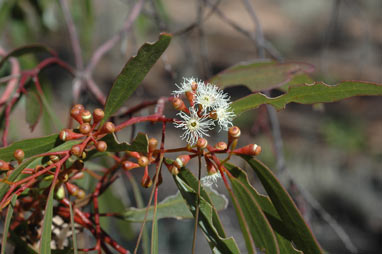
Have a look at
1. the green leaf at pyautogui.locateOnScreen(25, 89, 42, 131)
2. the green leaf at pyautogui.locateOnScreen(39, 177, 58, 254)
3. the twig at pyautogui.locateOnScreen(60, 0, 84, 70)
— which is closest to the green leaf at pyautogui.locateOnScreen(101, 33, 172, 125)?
the green leaf at pyautogui.locateOnScreen(39, 177, 58, 254)

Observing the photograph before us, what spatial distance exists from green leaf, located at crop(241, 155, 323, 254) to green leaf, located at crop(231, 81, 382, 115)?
9 cm

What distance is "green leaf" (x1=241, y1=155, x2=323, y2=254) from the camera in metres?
0.60

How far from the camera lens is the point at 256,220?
A: 61 cm

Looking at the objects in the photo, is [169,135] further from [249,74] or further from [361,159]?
[249,74]

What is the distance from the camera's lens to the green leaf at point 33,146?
26.1 inches

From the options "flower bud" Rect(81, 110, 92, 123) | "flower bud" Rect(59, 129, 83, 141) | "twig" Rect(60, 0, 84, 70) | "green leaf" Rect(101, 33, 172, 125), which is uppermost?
"twig" Rect(60, 0, 84, 70)

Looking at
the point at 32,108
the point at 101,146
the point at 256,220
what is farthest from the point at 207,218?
the point at 32,108

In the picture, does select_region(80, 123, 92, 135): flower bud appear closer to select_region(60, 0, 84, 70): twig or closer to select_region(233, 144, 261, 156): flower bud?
select_region(233, 144, 261, 156): flower bud

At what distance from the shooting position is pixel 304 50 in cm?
622

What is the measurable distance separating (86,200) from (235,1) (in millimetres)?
6644

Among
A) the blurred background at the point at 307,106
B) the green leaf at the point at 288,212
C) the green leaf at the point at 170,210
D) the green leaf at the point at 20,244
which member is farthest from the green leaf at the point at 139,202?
the blurred background at the point at 307,106

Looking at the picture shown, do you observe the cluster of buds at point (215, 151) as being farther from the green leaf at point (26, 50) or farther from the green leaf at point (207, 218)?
the green leaf at point (26, 50)

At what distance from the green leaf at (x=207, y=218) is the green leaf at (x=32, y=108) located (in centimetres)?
61

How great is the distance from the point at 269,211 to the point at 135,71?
31 centimetres
